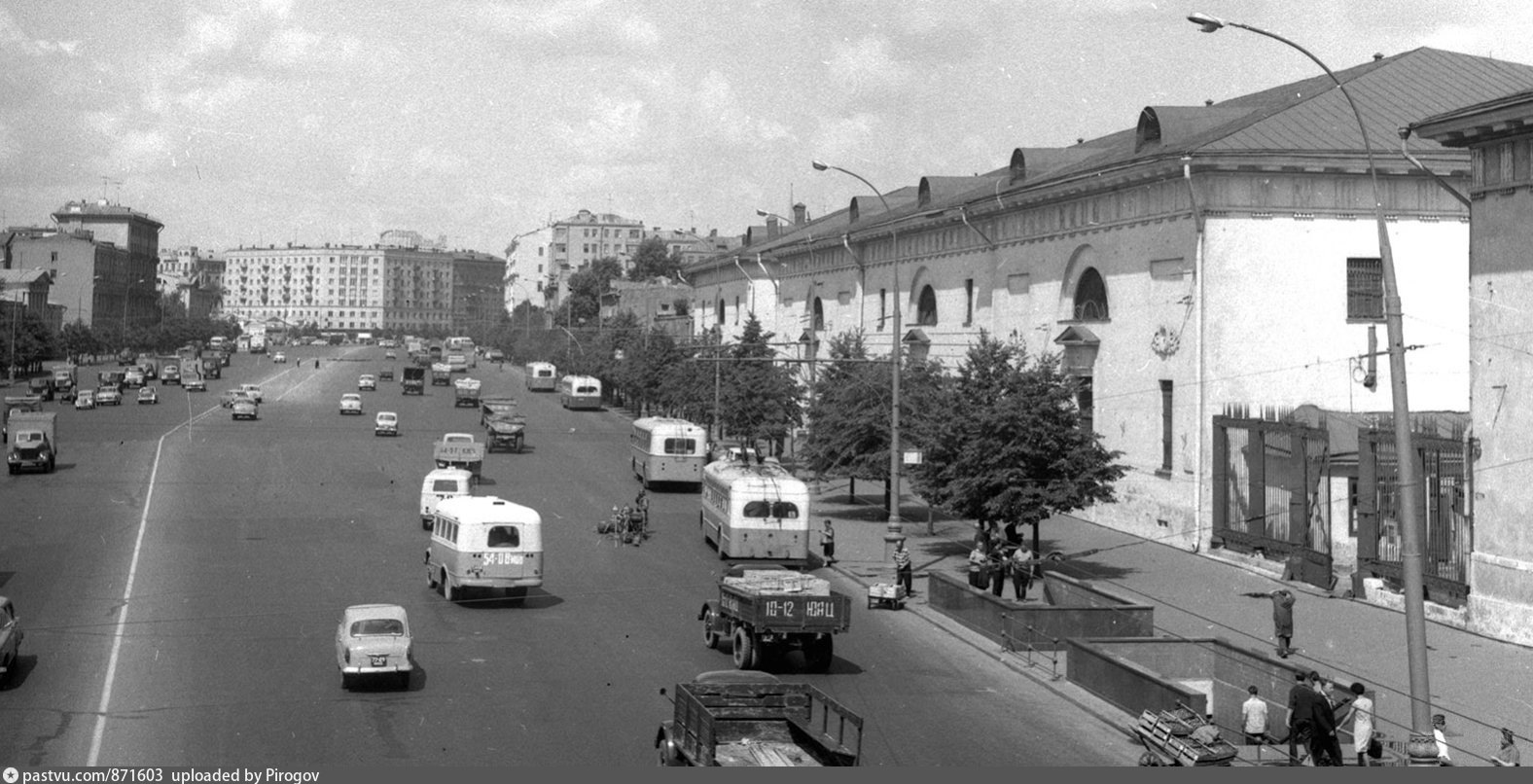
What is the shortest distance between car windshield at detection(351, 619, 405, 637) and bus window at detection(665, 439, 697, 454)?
3111cm

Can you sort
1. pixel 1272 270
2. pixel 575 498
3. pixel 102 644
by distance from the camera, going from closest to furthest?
pixel 102 644 < pixel 1272 270 < pixel 575 498

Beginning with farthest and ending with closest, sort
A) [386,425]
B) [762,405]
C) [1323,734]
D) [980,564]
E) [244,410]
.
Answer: [244,410], [386,425], [762,405], [980,564], [1323,734]

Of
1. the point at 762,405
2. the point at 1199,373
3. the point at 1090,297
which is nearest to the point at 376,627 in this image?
the point at 1199,373

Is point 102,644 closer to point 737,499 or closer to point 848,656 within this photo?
point 848,656

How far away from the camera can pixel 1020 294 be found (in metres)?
50.9

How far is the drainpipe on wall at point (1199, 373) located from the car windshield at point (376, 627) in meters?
24.5

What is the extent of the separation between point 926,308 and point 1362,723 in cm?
4399

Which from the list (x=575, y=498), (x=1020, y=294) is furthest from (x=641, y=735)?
(x=1020, y=294)

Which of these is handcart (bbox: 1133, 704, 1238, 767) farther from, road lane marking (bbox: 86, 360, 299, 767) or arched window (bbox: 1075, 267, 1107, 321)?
arched window (bbox: 1075, 267, 1107, 321)

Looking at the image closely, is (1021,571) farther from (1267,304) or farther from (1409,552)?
(1409,552)

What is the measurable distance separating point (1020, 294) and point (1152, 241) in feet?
30.9

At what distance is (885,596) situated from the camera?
3023 cm

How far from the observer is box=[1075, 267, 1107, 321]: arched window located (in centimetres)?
4575

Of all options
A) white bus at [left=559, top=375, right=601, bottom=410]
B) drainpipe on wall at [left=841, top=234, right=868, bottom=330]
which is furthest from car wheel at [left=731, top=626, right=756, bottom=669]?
white bus at [left=559, top=375, right=601, bottom=410]
